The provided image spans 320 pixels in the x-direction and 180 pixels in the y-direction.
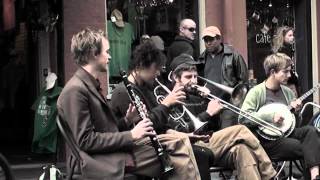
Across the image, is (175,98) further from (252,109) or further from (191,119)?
(252,109)

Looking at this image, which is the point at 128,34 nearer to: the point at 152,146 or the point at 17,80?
the point at 17,80

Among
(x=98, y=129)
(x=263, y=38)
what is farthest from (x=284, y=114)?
(x=263, y=38)

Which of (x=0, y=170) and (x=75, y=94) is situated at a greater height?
(x=75, y=94)

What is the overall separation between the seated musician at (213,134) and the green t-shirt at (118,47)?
2988 millimetres

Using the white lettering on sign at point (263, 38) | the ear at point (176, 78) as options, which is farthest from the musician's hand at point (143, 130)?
→ the white lettering on sign at point (263, 38)

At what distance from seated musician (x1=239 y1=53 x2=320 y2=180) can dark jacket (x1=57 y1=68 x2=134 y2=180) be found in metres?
2.00

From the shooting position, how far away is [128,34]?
8.71 m

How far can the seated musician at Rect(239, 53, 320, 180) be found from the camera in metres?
5.87

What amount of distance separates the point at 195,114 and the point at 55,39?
10.6 ft

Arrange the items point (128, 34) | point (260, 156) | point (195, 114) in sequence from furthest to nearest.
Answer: point (128, 34) → point (195, 114) → point (260, 156)

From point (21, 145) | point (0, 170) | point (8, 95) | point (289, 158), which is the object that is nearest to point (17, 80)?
point (8, 95)

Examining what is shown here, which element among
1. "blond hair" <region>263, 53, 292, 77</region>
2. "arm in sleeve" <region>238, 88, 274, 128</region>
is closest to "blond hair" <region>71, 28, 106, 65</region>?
"arm in sleeve" <region>238, 88, 274, 128</region>

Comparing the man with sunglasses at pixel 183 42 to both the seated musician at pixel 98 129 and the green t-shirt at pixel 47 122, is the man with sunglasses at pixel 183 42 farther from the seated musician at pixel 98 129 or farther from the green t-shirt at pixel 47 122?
the seated musician at pixel 98 129

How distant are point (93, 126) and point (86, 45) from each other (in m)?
0.57
